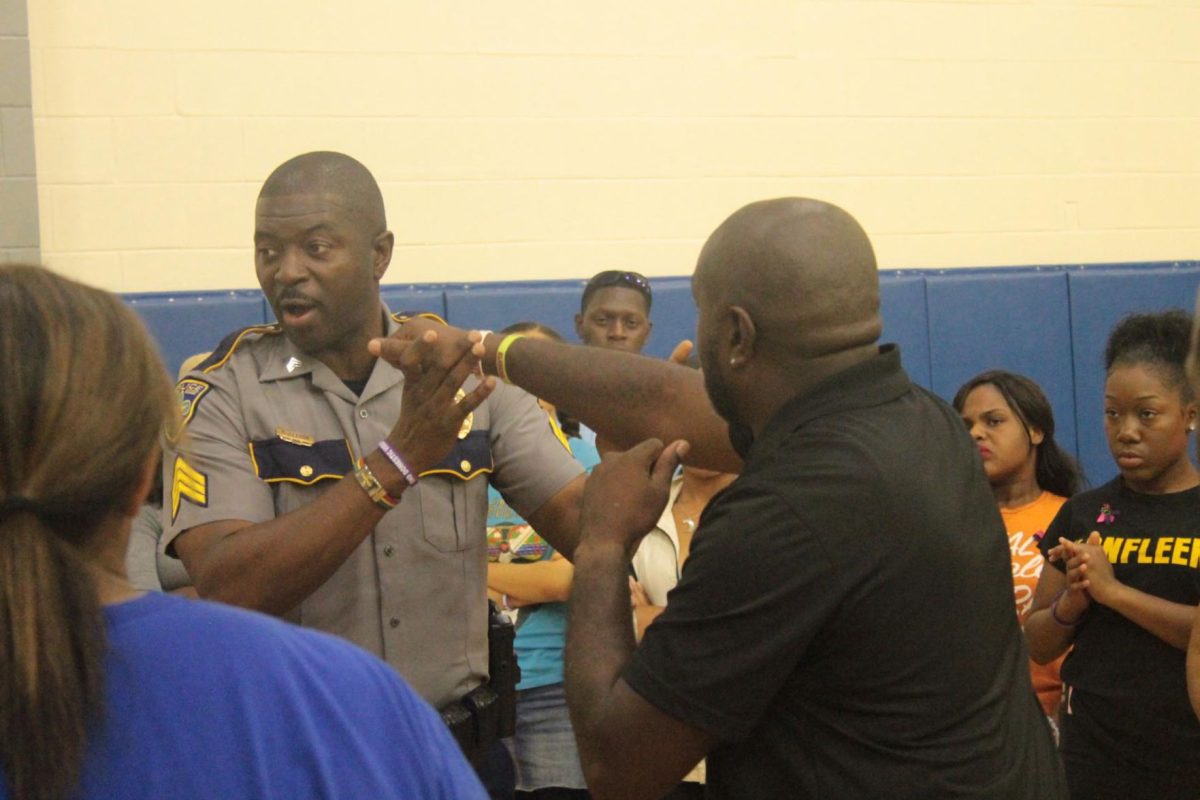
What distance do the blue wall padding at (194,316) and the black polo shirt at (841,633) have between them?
306 centimetres

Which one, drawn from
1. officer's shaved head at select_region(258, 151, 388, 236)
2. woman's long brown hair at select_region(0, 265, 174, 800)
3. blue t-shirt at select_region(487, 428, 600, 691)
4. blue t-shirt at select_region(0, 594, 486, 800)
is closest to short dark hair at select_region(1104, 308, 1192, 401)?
blue t-shirt at select_region(487, 428, 600, 691)

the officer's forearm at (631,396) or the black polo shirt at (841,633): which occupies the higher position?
the officer's forearm at (631,396)

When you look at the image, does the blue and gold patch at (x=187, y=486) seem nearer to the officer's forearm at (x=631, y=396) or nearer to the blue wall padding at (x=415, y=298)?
the officer's forearm at (x=631, y=396)

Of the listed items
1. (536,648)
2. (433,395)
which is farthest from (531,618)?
(433,395)

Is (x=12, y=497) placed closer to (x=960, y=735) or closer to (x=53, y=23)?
(x=960, y=735)

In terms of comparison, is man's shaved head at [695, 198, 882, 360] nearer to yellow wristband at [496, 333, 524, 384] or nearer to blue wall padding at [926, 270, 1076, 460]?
yellow wristband at [496, 333, 524, 384]

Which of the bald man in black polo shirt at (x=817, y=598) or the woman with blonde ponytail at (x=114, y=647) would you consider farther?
the bald man in black polo shirt at (x=817, y=598)

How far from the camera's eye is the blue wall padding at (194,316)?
421 centimetres

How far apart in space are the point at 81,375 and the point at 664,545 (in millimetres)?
2463

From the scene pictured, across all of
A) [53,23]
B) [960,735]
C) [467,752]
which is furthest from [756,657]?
[53,23]

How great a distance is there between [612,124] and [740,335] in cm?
342

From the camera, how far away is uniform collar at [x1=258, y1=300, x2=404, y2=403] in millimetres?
2180

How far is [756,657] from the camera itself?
1409 millimetres

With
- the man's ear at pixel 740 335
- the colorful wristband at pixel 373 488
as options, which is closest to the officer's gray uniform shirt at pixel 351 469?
the colorful wristband at pixel 373 488
